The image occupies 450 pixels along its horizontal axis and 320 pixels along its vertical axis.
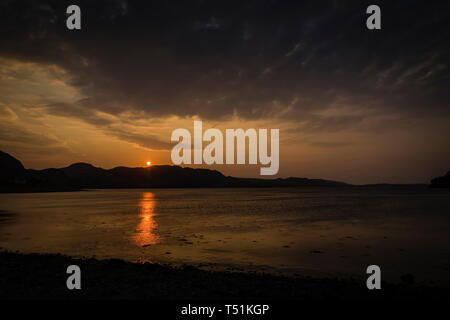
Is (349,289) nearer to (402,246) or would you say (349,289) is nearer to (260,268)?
(260,268)

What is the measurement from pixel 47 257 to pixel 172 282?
973 centimetres

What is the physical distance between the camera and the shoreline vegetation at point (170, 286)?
34.5 feet

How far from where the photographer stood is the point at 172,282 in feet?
40.2

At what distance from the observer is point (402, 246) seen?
77.6 ft

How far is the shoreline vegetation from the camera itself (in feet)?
34.5

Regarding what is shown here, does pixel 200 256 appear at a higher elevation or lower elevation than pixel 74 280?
lower

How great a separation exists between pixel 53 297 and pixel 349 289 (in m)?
11.1

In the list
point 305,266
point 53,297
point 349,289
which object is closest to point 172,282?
point 53,297

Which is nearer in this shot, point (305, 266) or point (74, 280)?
point (74, 280)

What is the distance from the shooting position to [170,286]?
11.6m
